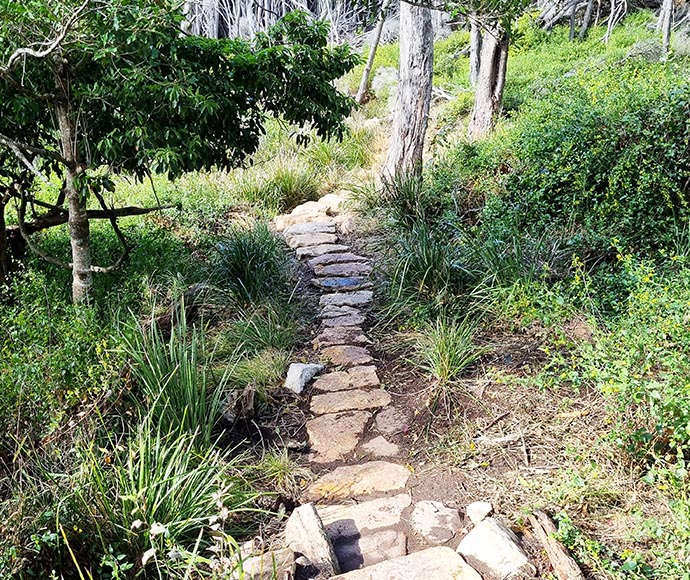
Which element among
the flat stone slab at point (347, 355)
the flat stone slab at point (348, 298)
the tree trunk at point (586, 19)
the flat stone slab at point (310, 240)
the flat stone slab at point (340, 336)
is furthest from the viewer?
the tree trunk at point (586, 19)

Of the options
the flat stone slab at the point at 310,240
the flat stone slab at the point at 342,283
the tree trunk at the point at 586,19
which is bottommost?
the flat stone slab at the point at 342,283

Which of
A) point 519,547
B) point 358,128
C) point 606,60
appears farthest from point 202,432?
point 606,60

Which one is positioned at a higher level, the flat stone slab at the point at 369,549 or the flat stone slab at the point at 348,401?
the flat stone slab at the point at 348,401

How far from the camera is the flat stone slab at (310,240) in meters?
5.93

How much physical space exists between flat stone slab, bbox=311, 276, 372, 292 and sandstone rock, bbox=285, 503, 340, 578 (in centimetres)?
276

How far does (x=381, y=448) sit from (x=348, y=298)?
1.85 m

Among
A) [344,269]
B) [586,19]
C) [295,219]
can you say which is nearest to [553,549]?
[344,269]

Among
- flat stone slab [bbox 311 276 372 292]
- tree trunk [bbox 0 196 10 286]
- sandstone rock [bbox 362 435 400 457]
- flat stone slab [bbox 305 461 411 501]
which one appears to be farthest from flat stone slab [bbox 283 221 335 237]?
flat stone slab [bbox 305 461 411 501]

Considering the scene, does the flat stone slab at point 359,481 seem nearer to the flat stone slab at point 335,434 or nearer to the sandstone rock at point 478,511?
the flat stone slab at point 335,434

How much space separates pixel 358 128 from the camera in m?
9.30

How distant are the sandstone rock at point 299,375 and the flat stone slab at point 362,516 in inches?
40.5

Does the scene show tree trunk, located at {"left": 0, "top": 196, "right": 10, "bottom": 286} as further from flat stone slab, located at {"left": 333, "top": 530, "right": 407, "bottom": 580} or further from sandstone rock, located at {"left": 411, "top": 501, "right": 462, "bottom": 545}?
sandstone rock, located at {"left": 411, "top": 501, "right": 462, "bottom": 545}

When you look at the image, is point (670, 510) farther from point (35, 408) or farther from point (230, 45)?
point (230, 45)

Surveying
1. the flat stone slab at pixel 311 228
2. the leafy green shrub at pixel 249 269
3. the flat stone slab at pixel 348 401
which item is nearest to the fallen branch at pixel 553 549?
the flat stone slab at pixel 348 401
